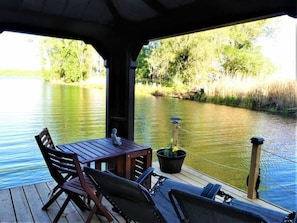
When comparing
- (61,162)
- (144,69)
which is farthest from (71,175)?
(144,69)

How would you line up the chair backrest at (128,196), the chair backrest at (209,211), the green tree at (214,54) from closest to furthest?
the chair backrest at (209,211) → the chair backrest at (128,196) → the green tree at (214,54)

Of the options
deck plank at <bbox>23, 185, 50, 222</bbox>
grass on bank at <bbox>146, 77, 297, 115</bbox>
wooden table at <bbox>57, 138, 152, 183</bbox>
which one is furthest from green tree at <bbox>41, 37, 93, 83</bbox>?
wooden table at <bbox>57, 138, 152, 183</bbox>

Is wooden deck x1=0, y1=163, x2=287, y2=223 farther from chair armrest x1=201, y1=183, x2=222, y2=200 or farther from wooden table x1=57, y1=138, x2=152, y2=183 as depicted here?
chair armrest x1=201, y1=183, x2=222, y2=200

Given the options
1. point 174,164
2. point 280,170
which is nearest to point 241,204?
point 174,164

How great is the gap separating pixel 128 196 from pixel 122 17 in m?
2.47

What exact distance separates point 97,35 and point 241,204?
263 centimetres

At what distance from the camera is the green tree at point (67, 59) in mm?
14068

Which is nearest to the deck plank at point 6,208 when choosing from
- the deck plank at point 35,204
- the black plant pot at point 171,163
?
the deck plank at point 35,204

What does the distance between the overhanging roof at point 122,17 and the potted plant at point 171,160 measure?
157cm

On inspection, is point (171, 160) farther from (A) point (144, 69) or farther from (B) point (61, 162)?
(A) point (144, 69)

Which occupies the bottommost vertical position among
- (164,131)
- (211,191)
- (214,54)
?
(164,131)

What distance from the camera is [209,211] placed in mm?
1330

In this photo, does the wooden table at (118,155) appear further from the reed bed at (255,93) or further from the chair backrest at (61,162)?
the reed bed at (255,93)

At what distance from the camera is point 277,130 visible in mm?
8180
